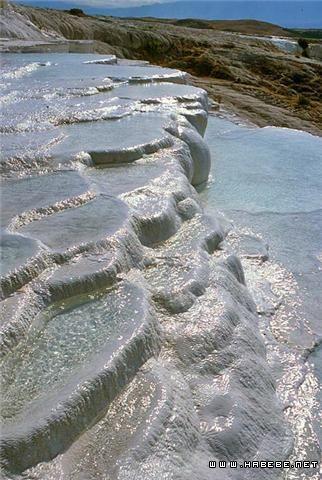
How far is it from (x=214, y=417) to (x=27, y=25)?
6.76 metres

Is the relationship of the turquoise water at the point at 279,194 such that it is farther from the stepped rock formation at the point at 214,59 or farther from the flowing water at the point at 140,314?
the stepped rock formation at the point at 214,59

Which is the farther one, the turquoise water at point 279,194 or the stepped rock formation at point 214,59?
the stepped rock formation at point 214,59

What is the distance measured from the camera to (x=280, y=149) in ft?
15.2

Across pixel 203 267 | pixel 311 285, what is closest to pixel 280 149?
pixel 311 285

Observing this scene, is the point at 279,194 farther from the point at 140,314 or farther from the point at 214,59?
the point at 214,59

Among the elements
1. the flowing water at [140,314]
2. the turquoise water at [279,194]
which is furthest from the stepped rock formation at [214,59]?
the flowing water at [140,314]

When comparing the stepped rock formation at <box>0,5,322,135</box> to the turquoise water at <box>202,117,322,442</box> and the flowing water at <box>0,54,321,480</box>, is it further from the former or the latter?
the flowing water at <box>0,54,321,480</box>

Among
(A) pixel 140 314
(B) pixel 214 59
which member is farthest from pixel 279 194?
(B) pixel 214 59

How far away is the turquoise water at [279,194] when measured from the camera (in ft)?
8.91

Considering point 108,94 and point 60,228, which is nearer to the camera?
point 60,228

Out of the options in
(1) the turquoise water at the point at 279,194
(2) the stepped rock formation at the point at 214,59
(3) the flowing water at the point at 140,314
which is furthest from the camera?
(2) the stepped rock formation at the point at 214,59

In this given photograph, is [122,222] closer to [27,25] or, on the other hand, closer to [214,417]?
[214,417]

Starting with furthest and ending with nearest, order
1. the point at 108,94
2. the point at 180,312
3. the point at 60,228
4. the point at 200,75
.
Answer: the point at 200,75 < the point at 108,94 < the point at 60,228 < the point at 180,312

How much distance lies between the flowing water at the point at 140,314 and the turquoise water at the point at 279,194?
18 mm
